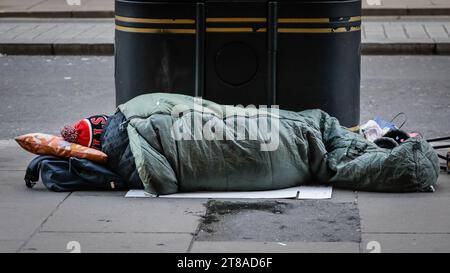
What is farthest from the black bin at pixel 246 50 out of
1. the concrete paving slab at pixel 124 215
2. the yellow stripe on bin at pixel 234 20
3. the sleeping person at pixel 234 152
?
the concrete paving slab at pixel 124 215

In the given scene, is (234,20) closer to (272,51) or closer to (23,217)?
(272,51)

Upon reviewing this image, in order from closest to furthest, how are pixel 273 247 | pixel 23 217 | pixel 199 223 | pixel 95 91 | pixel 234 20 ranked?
pixel 273 247, pixel 199 223, pixel 23 217, pixel 234 20, pixel 95 91

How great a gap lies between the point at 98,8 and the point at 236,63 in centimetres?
867

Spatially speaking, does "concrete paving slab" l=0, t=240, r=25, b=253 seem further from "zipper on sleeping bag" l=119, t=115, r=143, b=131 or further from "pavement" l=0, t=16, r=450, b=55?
"pavement" l=0, t=16, r=450, b=55

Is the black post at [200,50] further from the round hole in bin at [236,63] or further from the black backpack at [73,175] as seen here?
the black backpack at [73,175]

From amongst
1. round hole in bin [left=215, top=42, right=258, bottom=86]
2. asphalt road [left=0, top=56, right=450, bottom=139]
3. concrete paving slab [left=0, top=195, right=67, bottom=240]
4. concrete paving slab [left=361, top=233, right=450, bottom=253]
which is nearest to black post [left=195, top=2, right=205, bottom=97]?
round hole in bin [left=215, top=42, right=258, bottom=86]

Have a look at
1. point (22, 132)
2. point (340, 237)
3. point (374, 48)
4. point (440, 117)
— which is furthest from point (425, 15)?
point (340, 237)

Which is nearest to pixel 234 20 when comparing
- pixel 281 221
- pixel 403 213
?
pixel 281 221

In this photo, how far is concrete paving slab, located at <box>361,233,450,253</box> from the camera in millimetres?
5031

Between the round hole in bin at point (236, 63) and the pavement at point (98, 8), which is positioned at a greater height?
the pavement at point (98, 8)

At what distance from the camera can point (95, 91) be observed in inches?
405

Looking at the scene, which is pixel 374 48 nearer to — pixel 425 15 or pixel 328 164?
pixel 425 15

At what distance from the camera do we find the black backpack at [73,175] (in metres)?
6.16

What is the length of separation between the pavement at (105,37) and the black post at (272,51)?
5.66 m
